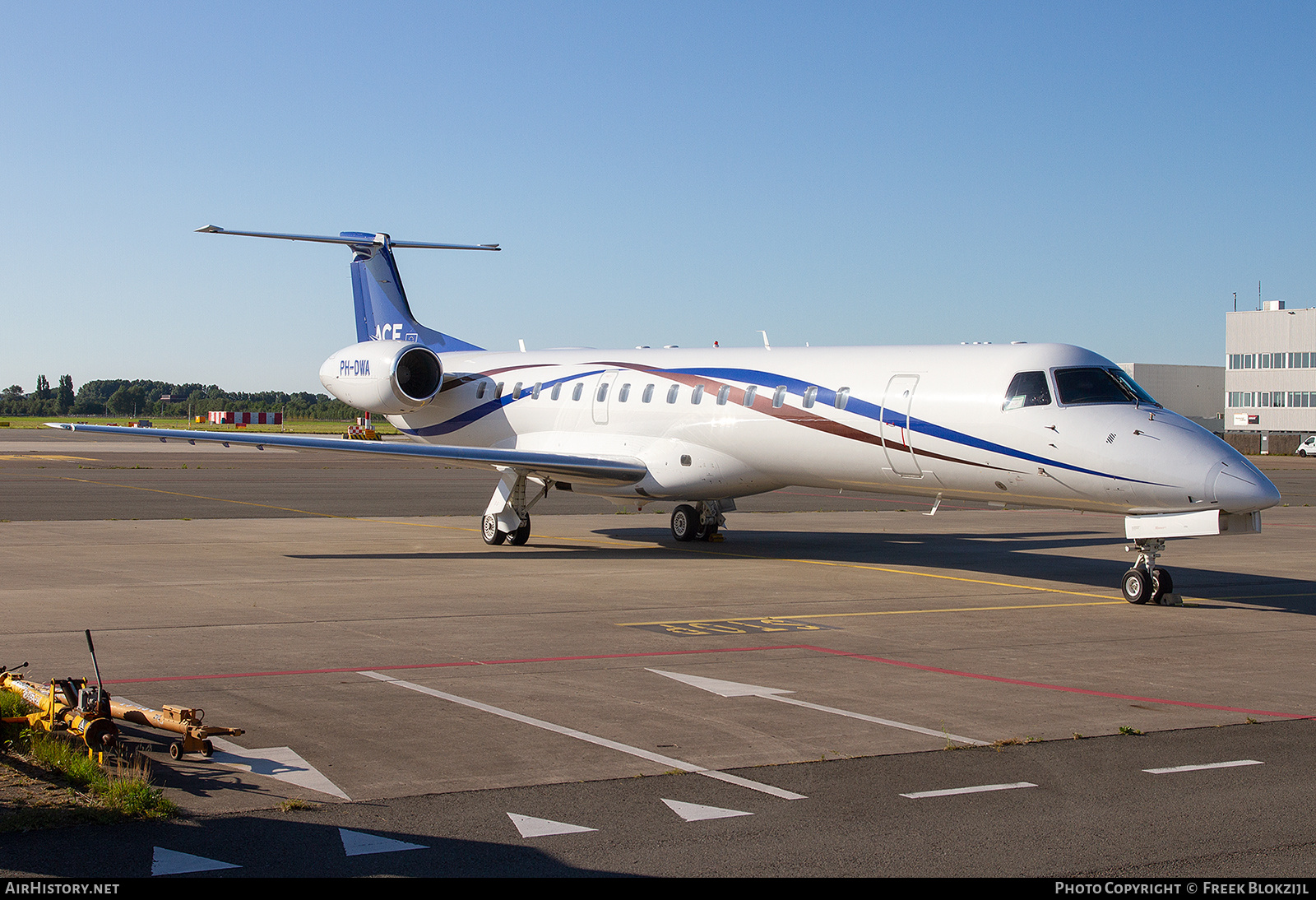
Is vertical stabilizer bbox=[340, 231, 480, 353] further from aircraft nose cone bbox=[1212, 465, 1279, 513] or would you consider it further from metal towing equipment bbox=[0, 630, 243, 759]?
metal towing equipment bbox=[0, 630, 243, 759]

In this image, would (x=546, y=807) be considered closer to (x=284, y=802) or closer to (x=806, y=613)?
(x=284, y=802)

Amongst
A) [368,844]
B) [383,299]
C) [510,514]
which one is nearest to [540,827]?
[368,844]

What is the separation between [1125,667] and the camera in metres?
10.6

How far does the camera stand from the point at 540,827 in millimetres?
5957

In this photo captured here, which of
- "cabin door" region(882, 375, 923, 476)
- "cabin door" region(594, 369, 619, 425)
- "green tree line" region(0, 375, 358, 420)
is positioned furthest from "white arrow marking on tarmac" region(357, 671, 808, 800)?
"green tree line" region(0, 375, 358, 420)

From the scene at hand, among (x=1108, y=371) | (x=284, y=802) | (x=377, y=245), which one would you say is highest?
(x=377, y=245)

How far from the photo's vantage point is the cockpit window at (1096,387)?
47.2 feet

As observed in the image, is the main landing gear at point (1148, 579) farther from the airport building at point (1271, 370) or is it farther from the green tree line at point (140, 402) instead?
the green tree line at point (140, 402)

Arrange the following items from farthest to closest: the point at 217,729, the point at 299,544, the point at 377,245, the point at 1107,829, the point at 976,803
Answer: the point at 377,245 < the point at 299,544 < the point at 217,729 < the point at 976,803 < the point at 1107,829

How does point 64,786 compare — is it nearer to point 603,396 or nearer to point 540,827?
point 540,827

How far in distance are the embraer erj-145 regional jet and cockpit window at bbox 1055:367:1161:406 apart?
0.03 m

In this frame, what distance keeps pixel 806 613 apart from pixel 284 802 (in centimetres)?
804

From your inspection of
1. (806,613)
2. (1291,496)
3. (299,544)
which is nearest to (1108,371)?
(806,613)

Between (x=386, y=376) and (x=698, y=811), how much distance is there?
17.3 meters
